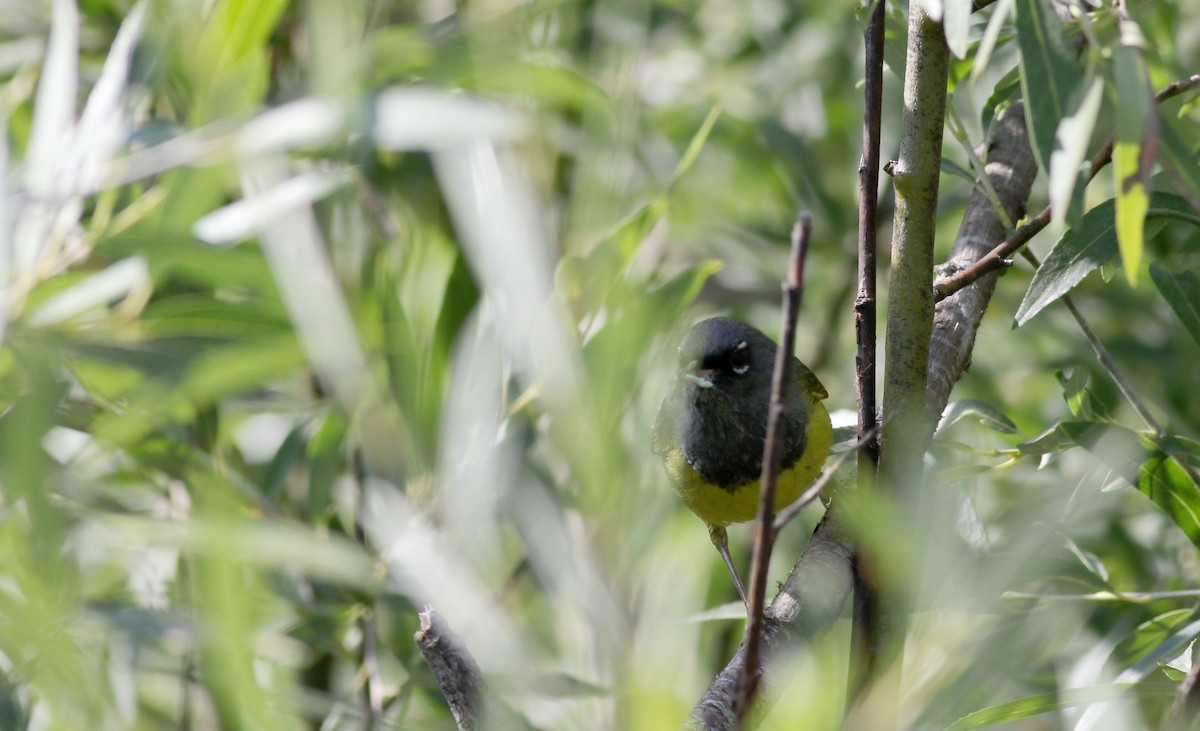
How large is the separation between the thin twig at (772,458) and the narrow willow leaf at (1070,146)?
24cm

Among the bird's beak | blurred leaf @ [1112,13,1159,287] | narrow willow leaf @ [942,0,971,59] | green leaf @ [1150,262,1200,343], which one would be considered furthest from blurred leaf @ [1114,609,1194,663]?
the bird's beak

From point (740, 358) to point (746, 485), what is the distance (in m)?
0.28

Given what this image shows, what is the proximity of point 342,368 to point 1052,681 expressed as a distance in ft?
3.80

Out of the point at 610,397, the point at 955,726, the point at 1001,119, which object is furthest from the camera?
the point at 1001,119

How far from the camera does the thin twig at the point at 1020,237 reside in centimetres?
126

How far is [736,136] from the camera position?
3.08 m

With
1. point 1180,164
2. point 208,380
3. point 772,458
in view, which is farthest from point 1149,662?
point 208,380

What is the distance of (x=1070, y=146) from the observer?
0.93 meters

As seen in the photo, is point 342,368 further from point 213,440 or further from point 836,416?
point 836,416

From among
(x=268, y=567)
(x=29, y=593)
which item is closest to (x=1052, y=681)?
(x=268, y=567)

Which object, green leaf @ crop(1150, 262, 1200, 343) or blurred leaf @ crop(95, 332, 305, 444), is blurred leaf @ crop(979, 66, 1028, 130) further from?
blurred leaf @ crop(95, 332, 305, 444)

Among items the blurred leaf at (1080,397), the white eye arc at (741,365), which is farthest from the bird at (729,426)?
the blurred leaf at (1080,397)

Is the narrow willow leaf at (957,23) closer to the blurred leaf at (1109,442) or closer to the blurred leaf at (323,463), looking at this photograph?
the blurred leaf at (1109,442)

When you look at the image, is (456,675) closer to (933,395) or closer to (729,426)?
(933,395)
